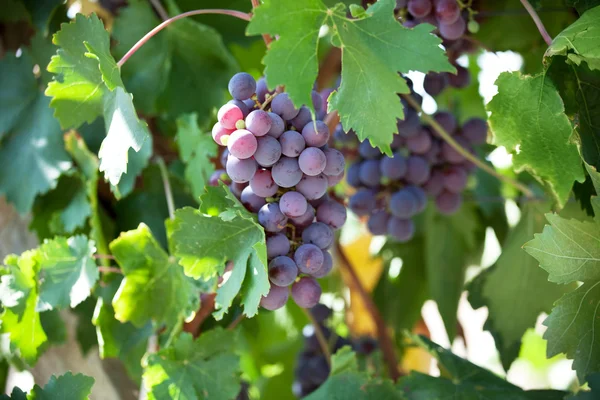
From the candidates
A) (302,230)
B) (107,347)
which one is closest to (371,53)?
(302,230)

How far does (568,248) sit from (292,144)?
332mm

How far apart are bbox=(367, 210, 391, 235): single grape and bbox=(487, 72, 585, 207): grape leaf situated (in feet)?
1.33

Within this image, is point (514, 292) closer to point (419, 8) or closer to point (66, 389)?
point (419, 8)

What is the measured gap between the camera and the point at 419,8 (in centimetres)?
85

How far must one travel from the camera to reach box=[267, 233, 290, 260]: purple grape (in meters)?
0.71

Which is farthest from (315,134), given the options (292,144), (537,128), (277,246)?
(537,128)

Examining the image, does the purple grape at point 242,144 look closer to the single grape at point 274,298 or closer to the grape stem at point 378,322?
the single grape at point 274,298

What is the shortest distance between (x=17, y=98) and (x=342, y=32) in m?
0.74

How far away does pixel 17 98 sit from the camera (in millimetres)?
1140

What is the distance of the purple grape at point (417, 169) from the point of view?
1071 mm

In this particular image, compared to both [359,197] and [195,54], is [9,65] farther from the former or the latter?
[359,197]

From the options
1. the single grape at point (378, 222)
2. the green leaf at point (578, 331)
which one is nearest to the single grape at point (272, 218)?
the green leaf at point (578, 331)

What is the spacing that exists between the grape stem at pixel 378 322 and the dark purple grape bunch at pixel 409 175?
24 cm

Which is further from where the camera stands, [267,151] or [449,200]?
[449,200]
